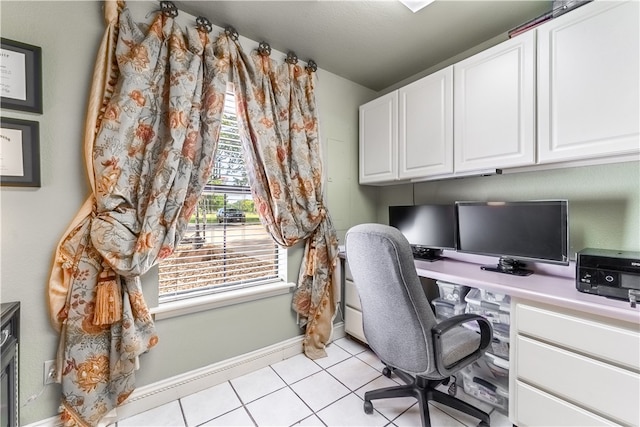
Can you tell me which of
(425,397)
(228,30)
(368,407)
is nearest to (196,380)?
(368,407)

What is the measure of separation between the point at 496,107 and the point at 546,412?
66.7 inches

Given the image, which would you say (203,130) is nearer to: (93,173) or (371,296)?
(93,173)

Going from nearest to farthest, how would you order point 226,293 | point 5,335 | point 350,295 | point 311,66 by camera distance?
point 5,335 → point 226,293 → point 311,66 → point 350,295

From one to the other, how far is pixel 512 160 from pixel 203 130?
2.00m

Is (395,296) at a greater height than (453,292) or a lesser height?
greater

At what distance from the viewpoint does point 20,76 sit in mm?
1239

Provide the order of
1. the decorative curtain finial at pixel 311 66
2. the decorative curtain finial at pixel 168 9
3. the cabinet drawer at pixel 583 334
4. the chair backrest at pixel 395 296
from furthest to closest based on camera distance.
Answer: the decorative curtain finial at pixel 311 66
the decorative curtain finial at pixel 168 9
the chair backrest at pixel 395 296
the cabinet drawer at pixel 583 334

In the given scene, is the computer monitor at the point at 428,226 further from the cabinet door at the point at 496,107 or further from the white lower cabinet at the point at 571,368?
the white lower cabinet at the point at 571,368

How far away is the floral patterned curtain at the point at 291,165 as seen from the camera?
188 centimetres

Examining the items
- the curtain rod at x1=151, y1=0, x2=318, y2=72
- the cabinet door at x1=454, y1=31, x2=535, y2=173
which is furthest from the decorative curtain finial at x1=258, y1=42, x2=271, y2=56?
the cabinet door at x1=454, y1=31, x2=535, y2=173

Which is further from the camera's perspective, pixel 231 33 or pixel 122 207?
pixel 231 33

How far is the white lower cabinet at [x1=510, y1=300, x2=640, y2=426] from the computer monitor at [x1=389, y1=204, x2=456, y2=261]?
764mm

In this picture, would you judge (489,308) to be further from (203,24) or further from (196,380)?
(203,24)

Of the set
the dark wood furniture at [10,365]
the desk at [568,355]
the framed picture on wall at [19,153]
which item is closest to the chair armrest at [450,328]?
the desk at [568,355]
